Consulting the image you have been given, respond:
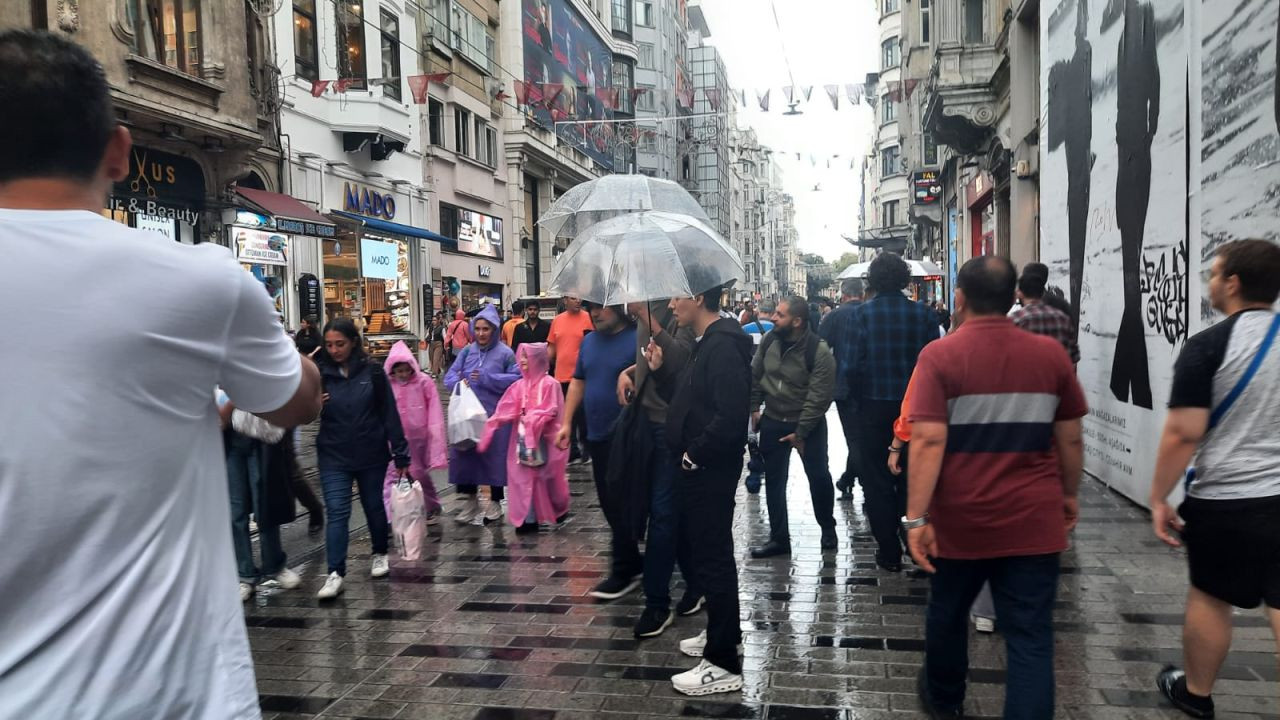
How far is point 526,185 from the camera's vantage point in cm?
3650

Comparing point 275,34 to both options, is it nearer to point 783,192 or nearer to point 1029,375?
point 1029,375

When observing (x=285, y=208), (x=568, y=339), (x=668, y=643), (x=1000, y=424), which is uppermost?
(x=285, y=208)

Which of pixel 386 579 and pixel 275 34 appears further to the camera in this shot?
pixel 275 34

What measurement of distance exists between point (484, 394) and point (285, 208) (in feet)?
39.7

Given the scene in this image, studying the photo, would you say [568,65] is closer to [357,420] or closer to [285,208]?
[285,208]

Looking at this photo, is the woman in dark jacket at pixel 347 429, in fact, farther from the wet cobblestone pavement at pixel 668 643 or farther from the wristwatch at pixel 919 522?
the wristwatch at pixel 919 522

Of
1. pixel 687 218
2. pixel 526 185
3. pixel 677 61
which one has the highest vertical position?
pixel 677 61

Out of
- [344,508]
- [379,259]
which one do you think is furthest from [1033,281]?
[379,259]

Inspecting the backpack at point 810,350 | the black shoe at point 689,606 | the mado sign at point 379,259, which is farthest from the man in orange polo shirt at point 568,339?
the mado sign at point 379,259

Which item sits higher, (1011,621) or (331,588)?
(1011,621)

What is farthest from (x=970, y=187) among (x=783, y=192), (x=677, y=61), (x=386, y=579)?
(x=783, y=192)

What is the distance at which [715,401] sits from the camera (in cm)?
441

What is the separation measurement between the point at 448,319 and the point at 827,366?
67.9 feet

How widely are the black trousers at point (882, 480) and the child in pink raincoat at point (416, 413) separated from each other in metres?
3.21
